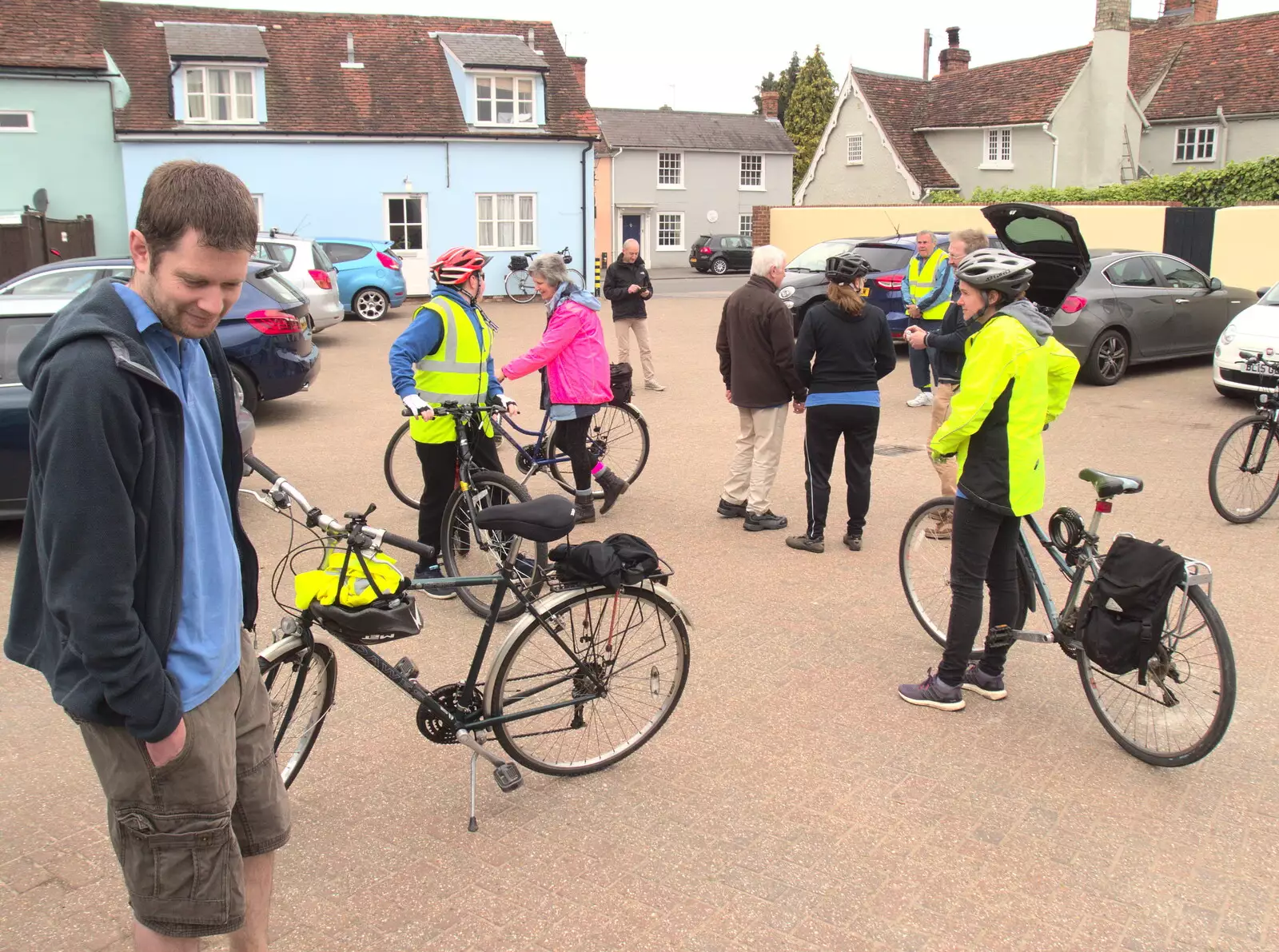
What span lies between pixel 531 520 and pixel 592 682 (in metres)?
0.71

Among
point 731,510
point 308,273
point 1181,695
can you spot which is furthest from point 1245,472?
point 308,273

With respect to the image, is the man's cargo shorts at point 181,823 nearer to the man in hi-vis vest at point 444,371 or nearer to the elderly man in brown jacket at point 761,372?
the man in hi-vis vest at point 444,371

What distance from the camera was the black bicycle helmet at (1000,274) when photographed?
4.64m

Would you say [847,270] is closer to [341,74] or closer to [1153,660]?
[1153,660]

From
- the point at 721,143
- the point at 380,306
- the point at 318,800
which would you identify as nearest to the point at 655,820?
the point at 318,800

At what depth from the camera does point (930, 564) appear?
5.74 m

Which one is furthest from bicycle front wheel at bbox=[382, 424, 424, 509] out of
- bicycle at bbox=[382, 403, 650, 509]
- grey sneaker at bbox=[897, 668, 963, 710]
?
grey sneaker at bbox=[897, 668, 963, 710]

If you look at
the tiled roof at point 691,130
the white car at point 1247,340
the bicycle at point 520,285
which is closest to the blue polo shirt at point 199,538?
the white car at point 1247,340

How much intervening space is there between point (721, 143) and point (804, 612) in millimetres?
46824

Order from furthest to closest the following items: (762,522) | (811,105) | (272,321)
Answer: (811,105), (272,321), (762,522)

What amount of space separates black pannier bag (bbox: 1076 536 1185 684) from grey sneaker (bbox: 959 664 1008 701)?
69 centimetres

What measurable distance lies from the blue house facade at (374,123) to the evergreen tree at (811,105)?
2925 cm

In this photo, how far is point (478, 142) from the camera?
29.0 meters

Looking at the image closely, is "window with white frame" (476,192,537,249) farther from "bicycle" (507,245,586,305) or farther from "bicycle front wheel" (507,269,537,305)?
"bicycle front wheel" (507,269,537,305)
